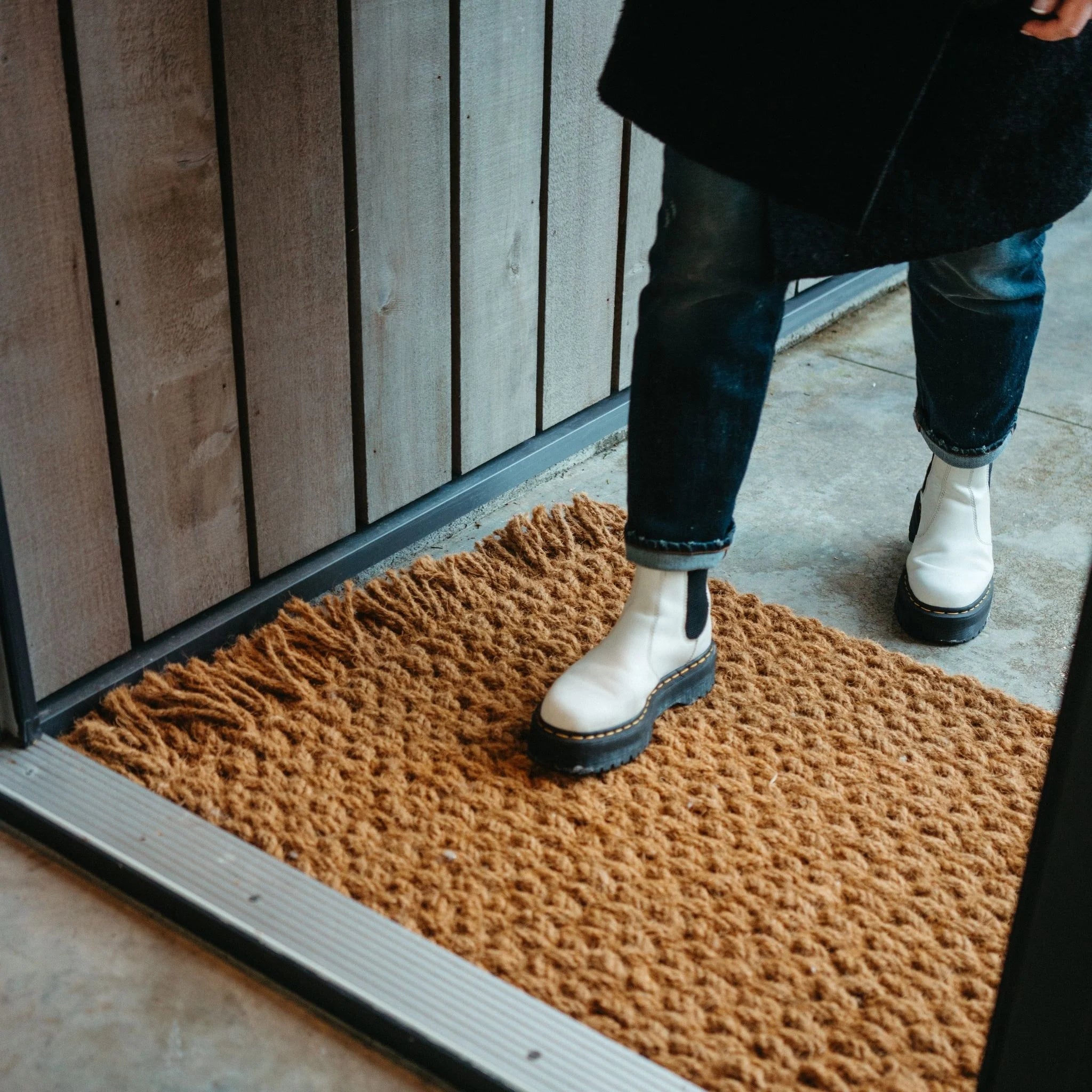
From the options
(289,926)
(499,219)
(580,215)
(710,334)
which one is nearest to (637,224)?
(580,215)

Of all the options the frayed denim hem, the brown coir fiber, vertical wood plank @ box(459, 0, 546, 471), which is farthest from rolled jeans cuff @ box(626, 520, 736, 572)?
vertical wood plank @ box(459, 0, 546, 471)

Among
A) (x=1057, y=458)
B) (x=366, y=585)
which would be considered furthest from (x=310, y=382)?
(x=1057, y=458)

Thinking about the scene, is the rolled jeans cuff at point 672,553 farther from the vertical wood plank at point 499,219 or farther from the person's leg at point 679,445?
the vertical wood plank at point 499,219

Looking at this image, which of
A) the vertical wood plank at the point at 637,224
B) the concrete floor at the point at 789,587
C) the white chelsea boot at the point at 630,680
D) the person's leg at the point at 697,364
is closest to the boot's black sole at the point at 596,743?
the white chelsea boot at the point at 630,680

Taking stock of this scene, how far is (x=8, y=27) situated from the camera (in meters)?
0.85

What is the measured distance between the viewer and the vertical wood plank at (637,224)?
149 centimetres

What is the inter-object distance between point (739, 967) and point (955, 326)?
602 millimetres

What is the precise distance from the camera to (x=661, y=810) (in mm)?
994

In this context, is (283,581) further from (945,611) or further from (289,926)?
(945,611)

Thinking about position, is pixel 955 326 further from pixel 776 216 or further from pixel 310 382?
pixel 310 382

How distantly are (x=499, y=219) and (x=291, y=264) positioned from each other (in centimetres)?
28

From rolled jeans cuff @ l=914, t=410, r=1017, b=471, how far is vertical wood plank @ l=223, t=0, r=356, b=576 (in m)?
0.56

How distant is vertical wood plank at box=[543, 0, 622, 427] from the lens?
1.34 m

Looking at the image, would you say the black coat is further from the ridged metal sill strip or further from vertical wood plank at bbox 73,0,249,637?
the ridged metal sill strip
